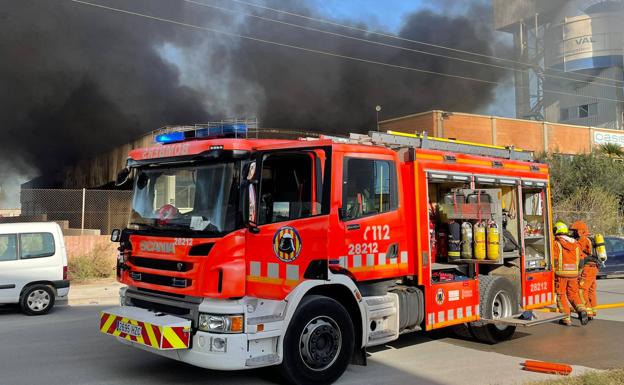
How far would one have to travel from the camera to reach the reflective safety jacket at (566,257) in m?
7.29

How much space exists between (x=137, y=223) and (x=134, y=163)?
1.87 ft

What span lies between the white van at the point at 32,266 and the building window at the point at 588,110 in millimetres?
61568

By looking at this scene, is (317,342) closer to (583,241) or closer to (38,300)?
(583,241)

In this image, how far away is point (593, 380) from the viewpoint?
4.31 metres

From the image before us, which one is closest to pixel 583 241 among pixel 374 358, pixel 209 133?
pixel 374 358

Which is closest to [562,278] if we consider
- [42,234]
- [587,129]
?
[42,234]

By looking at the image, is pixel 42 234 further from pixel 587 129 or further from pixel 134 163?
pixel 587 129

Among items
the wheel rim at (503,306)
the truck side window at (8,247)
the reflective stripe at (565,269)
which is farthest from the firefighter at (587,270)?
the truck side window at (8,247)

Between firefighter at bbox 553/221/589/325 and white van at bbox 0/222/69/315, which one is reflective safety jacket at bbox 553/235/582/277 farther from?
white van at bbox 0/222/69/315

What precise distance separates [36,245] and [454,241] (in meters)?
6.45

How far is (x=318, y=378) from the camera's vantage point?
4332 mm

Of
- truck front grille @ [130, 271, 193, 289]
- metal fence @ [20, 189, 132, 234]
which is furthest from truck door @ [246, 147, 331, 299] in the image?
metal fence @ [20, 189, 132, 234]

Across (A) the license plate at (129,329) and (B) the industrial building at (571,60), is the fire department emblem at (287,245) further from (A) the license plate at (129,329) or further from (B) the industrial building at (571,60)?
(B) the industrial building at (571,60)

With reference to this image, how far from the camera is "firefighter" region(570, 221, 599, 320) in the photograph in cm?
761
